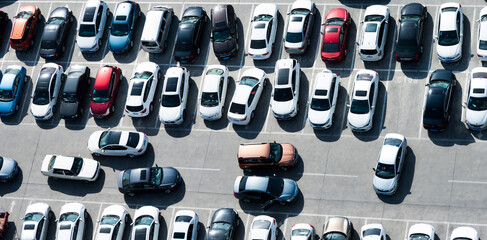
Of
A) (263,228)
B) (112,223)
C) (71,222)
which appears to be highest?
(263,228)

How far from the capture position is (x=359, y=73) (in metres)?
76.3

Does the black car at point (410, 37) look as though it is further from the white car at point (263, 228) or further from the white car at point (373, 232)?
the white car at point (263, 228)

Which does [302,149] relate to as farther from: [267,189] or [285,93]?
[267,189]

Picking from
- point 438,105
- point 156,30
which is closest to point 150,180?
point 156,30

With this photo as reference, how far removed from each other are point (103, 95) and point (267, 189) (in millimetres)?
16292

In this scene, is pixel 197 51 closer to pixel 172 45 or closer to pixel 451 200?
pixel 172 45

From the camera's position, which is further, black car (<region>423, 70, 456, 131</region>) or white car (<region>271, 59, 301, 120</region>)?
white car (<region>271, 59, 301, 120</region>)

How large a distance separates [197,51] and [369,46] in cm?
1388

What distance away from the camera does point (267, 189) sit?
7275 cm

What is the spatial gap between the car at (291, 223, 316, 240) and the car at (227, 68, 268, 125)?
10.2 meters

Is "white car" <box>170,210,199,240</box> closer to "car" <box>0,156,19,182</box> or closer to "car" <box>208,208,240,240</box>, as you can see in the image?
"car" <box>208,208,240,240</box>

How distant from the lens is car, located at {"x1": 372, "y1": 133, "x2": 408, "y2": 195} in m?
71.5

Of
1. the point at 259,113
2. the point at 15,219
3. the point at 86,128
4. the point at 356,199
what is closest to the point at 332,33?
the point at 259,113

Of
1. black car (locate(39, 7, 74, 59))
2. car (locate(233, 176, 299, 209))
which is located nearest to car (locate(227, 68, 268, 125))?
car (locate(233, 176, 299, 209))
